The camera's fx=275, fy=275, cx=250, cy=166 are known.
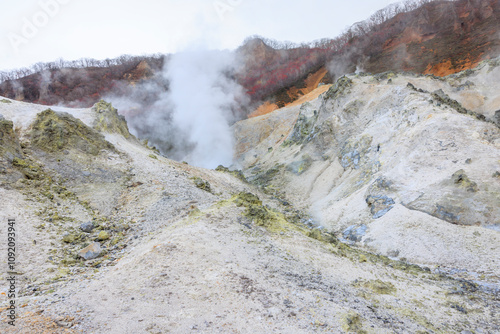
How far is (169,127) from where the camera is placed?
3881 centimetres

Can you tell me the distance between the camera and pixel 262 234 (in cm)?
811

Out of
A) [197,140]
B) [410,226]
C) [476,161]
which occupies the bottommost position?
[410,226]

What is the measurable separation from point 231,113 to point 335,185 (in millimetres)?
30520

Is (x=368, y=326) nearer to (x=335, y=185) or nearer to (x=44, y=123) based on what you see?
(x=335, y=185)

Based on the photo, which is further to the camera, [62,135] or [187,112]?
[187,112]

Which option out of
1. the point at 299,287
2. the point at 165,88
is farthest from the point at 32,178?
the point at 165,88

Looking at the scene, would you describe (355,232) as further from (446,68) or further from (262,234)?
(446,68)

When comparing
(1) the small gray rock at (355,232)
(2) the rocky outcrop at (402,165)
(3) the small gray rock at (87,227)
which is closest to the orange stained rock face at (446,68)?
(2) the rocky outcrop at (402,165)

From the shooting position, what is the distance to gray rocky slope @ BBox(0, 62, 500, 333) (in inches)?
175

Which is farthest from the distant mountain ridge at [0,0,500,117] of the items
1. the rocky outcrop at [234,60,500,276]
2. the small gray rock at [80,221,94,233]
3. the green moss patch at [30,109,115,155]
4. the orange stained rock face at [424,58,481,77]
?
the small gray rock at [80,221,94,233]

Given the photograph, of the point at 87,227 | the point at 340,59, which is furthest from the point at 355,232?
the point at 340,59

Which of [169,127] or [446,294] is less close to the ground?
[169,127]

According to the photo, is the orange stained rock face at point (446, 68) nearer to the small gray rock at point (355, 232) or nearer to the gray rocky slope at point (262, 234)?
the gray rocky slope at point (262, 234)

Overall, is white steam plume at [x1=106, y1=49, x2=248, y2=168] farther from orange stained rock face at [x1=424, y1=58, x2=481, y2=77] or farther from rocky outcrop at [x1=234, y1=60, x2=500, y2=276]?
orange stained rock face at [x1=424, y1=58, x2=481, y2=77]
